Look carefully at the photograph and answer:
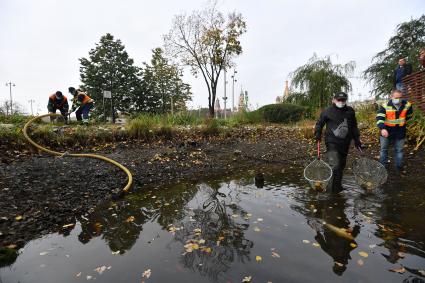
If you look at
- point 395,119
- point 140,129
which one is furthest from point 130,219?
point 140,129

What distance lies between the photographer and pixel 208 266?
2.98 m

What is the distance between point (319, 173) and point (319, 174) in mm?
22

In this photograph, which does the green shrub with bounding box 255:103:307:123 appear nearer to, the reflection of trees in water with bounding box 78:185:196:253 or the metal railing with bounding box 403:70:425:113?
the metal railing with bounding box 403:70:425:113

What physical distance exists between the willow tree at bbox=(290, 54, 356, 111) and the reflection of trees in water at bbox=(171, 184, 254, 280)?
731 inches

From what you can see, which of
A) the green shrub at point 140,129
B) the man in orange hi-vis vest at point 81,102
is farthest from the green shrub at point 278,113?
→ the man in orange hi-vis vest at point 81,102

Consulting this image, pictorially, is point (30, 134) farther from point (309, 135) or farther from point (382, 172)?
point (309, 135)

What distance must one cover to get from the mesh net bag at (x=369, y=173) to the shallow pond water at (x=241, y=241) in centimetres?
25

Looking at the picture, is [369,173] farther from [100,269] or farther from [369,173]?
[100,269]

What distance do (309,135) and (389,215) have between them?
8451 millimetres

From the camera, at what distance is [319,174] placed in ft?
18.1

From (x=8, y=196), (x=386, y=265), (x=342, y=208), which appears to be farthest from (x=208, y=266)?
(x=8, y=196)

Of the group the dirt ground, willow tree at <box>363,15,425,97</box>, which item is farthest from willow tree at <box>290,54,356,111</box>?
the dirt ground

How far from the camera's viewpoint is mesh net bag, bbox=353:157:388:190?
539 centimetres

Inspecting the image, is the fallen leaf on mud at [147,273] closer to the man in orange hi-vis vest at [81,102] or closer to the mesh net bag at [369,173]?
the mesh net bag at [369,173]
